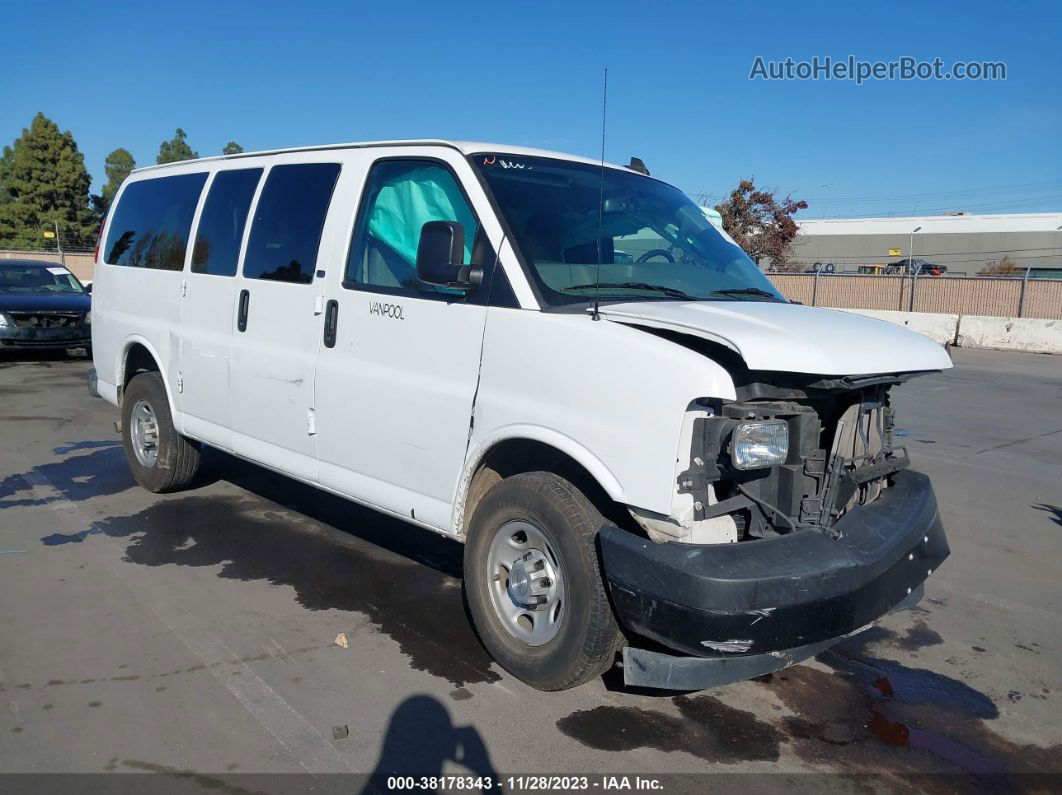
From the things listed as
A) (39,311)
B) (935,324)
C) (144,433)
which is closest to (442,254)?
(144,433)

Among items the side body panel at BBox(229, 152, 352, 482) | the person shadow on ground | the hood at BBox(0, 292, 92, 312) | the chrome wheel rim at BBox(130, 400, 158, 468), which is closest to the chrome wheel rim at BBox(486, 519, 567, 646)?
the person shadow on ground

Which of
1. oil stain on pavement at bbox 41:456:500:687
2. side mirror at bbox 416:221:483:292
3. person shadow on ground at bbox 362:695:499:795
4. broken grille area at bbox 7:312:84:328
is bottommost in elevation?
oil stain on pavement at bbox 41:456:500:687

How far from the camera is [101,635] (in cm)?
421

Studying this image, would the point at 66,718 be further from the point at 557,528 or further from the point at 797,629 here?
the point at 797,629

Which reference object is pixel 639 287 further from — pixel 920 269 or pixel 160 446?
pixel 920 269

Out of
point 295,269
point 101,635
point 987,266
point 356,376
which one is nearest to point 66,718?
point 101,635

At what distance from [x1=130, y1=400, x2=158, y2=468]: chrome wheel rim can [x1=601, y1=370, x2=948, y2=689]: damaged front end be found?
4566 millimetres

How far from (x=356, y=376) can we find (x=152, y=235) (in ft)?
9.86

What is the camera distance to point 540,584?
146 inches

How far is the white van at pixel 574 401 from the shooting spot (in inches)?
125

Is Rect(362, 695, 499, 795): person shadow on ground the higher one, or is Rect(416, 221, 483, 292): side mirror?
Rect(416, 221, 483, 292): side mirror

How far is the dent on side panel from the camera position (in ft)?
10.4

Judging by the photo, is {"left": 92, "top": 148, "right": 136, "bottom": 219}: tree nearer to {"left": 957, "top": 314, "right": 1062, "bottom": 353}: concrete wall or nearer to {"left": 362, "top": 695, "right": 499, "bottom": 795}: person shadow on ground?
{"left": 957, "top": 314, "right": 1062, "bottom": 353}: concrete wall

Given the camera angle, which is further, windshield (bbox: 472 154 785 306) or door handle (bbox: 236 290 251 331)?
door handle (bbox: 236 290 251 331)
